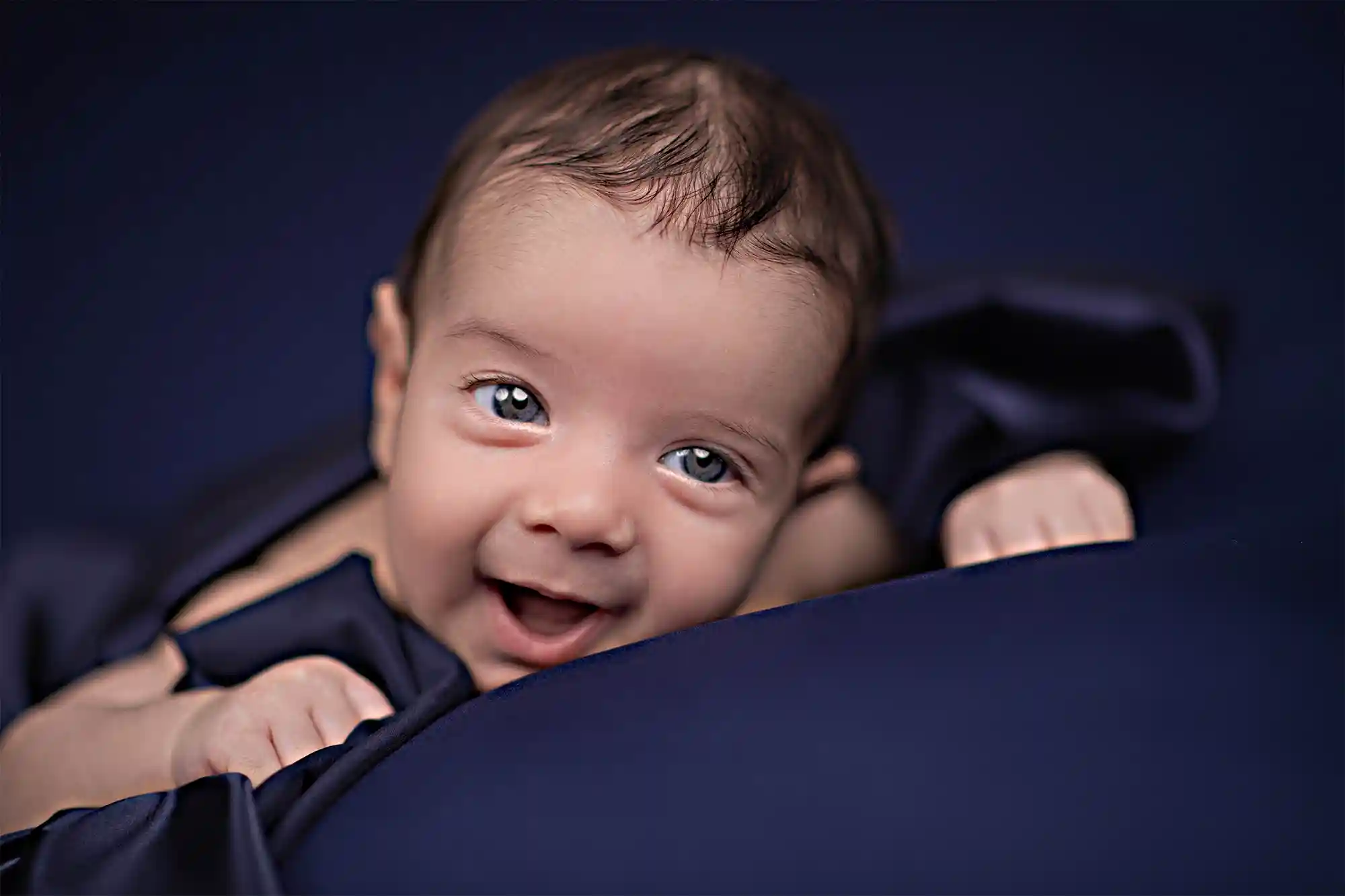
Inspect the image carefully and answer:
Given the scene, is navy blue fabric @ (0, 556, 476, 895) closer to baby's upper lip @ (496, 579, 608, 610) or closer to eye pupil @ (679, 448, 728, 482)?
baby's upper lip @ (496, 579, 608, 610)

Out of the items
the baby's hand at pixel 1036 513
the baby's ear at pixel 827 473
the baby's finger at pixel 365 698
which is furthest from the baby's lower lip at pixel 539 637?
the baby's hand at pixel 1036 513

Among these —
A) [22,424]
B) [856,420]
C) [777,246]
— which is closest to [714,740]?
[777,246]

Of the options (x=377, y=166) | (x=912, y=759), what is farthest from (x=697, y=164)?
(x=377, y=166)

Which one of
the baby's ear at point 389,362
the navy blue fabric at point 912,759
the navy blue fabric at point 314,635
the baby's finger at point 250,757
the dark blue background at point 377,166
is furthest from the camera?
the dark blue background at point 377,166

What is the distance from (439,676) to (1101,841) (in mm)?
499

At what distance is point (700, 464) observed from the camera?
3.12 ft

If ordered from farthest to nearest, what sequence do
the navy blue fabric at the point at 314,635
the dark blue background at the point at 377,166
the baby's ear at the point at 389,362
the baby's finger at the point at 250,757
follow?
1. the dark blue background at the point at 377,166
2. the baby's ear at the point at 389,362
3. the navy blue fabric at the point at 314,635
4. the baby's finger at the point at 250,757

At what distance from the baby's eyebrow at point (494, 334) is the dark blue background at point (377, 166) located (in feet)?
1.93

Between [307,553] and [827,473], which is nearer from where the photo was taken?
[827,473]

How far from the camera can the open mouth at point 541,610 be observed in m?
0.95

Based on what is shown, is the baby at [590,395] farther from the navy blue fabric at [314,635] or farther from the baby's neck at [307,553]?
the baby's neck at [307,553]

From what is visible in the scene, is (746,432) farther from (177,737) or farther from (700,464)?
(177,737)

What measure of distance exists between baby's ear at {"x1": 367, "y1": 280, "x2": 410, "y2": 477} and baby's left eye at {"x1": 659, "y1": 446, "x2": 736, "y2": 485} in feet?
0.88

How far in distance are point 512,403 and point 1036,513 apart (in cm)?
55
